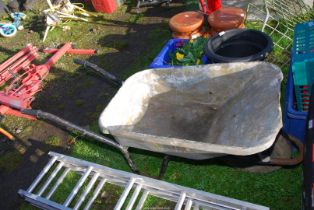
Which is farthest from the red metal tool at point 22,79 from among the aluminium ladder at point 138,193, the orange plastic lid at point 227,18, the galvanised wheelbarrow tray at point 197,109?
the orange plastic lid at point 227,18

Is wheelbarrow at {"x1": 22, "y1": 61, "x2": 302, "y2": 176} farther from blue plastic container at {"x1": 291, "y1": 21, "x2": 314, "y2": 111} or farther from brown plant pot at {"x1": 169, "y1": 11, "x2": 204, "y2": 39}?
brown plant pot at {"x1": 169, "y1": 11, "x2": 204, "y2": 39}


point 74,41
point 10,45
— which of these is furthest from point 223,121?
point 10,45

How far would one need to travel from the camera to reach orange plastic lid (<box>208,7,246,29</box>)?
469 cm

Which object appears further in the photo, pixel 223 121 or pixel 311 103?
pixel 223 121

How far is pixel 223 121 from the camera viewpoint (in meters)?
3.24

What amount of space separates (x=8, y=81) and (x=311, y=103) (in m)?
5.62

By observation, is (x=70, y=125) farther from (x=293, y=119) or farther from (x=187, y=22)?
(x=187, y=22)

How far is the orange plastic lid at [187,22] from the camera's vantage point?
4.94m

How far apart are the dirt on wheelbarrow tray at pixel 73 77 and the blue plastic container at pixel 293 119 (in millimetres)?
2703

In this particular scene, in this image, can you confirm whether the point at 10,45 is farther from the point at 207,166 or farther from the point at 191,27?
the point at 207,166

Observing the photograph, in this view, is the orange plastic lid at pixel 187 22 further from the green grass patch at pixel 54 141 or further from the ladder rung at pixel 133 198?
the ladder rung at pixel 133 198

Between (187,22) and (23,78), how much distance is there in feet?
10.4

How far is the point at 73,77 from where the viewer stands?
19.6 ft

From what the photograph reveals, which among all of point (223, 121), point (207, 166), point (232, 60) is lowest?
point (207, 166)
